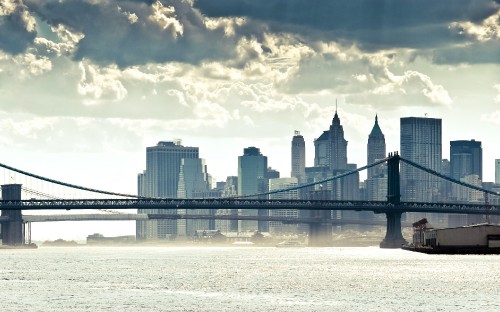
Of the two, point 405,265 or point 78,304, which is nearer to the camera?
point 78,304

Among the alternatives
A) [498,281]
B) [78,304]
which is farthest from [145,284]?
[498,281]

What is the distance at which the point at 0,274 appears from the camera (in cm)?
11631

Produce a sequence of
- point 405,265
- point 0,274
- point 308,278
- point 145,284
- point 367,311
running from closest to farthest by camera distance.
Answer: point 367,311 → point 145,284 → point 308,278 → point 0,274 → point 405,265

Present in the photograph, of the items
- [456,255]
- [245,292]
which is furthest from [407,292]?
[456,255]

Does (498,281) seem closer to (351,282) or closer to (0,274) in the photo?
(351,282)

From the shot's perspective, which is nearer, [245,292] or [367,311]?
[367,311]

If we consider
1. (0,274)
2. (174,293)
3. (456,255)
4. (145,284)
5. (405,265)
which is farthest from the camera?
(456,255)

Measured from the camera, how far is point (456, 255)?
17300cm

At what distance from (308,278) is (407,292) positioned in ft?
65.7

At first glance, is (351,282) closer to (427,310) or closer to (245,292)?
(245,292)

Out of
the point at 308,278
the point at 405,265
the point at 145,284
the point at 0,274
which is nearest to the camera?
the point at 145,284

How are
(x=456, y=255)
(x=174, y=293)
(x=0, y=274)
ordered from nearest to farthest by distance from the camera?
(x=174, y=293) < (x=0, y=274) < (x=456, y=255)

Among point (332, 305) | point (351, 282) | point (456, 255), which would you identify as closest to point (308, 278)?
point (351, 282)

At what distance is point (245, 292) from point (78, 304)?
47.9 feet
